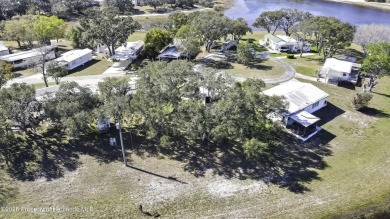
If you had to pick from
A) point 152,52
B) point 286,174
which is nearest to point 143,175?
point 286,174

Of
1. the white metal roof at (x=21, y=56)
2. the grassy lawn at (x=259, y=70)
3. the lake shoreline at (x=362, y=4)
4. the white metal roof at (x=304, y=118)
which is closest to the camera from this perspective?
the white metal roof at (x=304, y=118)

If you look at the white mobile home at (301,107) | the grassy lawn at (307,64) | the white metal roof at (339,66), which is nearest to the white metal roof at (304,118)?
the white mobile home at (301,107)

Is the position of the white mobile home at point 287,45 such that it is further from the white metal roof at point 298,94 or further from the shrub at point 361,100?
the shrub at point 361,100

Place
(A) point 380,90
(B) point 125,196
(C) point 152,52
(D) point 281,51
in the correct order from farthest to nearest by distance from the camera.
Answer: (D) point 281,51 < (C) point 152,52 < (A) point 380,90 < (B) point 125,196

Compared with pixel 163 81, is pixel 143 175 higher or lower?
lower

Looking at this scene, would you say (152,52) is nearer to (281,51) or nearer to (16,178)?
(281,51)

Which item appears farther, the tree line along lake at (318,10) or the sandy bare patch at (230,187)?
the tree line along lake at (318,10)

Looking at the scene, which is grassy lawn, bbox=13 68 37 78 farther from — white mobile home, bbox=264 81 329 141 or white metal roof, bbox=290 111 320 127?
white metal roof, bbox=290 111 320 127
